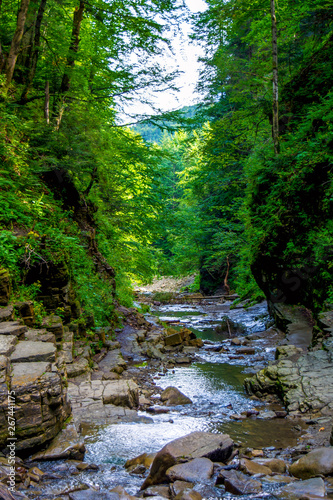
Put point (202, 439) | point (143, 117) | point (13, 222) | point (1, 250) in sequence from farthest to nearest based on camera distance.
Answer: point (143, 117) < point (13, 222) < point (1, 250) < point (202, 439)

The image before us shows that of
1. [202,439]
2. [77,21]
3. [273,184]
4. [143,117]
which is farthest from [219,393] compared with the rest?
[77,21]

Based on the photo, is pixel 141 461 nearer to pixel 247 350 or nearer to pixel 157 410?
pixel 157 410

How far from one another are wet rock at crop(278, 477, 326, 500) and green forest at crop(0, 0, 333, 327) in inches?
181

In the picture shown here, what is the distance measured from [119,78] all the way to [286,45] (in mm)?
6932

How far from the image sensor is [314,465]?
346 centimetres

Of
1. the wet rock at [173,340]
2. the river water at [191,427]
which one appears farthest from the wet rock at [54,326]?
the wet rock at [173,340]

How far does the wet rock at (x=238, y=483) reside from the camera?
3.27 meters

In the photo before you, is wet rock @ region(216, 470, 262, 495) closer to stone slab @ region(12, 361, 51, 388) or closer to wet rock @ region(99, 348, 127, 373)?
stone slab @ region(12, 361, 51, 388)

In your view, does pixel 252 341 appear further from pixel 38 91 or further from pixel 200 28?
pixel 200 28

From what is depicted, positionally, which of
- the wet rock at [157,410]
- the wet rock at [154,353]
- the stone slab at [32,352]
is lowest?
the wet rock at [154,353]

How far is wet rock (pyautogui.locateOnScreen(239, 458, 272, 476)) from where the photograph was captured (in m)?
3.61

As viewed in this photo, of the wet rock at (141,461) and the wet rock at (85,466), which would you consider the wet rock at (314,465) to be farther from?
the wet rock at (85,466)

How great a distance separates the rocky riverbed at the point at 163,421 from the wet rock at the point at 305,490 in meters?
0.01

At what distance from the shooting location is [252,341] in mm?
11406
